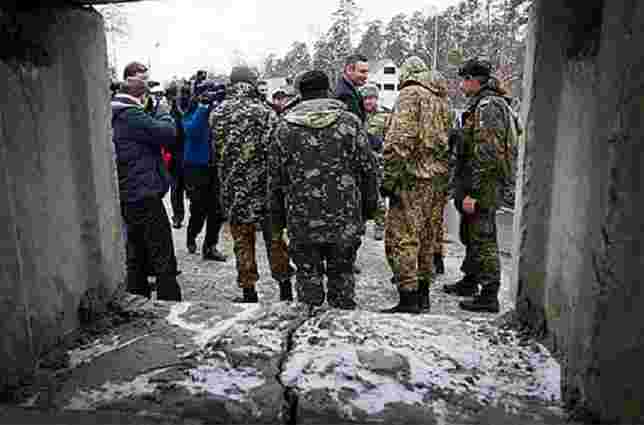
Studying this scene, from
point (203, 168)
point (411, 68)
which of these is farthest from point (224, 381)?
point (203, 168)

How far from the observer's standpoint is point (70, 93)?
90.0 inches

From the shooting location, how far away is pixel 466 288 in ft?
16.6

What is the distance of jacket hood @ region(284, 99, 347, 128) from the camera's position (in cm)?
337

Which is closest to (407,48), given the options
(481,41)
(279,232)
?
(481,41)

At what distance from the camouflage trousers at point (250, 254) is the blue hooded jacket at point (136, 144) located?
78cm

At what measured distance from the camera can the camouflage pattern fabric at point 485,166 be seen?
4064mm

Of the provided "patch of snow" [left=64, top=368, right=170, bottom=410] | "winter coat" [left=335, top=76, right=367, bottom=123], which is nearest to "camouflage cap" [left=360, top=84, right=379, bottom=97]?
"winter coat" [left=335, top=76, right=367, bottom=123]

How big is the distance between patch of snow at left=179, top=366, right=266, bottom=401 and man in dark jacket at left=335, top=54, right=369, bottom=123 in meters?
3.52

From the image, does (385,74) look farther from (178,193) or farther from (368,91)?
(178,193)

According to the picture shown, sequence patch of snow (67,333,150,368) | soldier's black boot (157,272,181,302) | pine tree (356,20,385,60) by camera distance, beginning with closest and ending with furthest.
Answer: patch of snow (67,333,150,368), soldier's black boot (157,272,181,302), pine tree (356,20,385,60)

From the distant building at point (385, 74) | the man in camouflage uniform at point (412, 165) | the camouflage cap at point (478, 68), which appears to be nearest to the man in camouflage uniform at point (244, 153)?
the man in camouflage uniform at point (412, 165)

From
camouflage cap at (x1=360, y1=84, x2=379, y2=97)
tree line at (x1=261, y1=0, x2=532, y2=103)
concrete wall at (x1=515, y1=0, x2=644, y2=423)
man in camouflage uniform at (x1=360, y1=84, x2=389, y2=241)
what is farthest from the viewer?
tree line at (x1=261, y1=0, x2=532, y2=103)

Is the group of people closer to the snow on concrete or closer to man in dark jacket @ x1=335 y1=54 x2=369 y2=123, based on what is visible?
man in dark jacket @ x1=335 y1=54 x2=369 y2=123

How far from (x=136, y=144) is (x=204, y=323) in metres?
1.88
